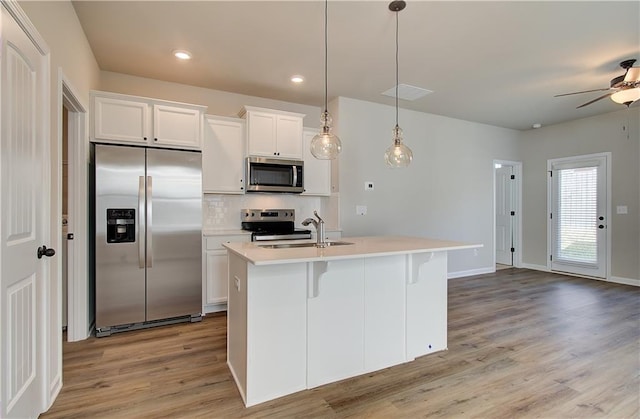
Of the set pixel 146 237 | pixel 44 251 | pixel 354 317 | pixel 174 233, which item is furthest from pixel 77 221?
pixel 354 317

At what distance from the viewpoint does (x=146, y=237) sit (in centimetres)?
317

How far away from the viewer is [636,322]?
3.33m

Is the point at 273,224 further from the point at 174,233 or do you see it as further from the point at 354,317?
the point at 354,317

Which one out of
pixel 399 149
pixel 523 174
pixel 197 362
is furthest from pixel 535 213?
pixel 197 362

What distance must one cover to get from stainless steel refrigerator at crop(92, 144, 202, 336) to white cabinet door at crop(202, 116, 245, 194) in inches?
13.0

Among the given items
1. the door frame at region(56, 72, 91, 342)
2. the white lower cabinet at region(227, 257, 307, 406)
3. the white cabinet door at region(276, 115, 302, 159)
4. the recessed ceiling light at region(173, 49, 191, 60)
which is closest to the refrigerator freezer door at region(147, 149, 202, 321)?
the door frame at region(56, 72, 91, 342)

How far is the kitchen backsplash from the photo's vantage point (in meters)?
4.07

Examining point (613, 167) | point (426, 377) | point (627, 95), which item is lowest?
point (426, 377)

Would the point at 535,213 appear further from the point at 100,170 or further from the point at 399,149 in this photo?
the point at 100,170

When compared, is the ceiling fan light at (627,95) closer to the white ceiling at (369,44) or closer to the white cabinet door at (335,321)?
the white ceiling at (369,44)

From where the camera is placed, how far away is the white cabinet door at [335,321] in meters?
2.13

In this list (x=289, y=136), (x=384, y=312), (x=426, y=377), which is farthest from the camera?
(x=289, y=136)

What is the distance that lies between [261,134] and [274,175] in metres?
0.51

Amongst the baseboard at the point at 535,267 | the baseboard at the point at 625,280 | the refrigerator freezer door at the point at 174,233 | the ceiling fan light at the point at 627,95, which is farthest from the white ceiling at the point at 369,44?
the baseboard at the point at 535,267
